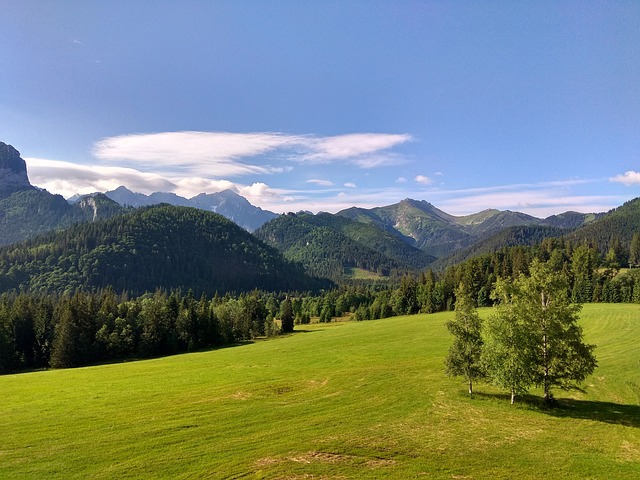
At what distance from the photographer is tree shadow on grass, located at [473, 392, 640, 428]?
35531 mm

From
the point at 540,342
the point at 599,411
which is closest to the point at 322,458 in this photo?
the point at 540,342

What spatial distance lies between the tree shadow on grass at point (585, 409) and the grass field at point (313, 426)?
0.65 feet

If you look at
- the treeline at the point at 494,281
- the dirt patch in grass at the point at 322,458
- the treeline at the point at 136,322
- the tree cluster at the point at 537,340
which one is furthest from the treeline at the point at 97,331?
the tree cluster at the point at 537,340

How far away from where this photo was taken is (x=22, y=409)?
3850cm

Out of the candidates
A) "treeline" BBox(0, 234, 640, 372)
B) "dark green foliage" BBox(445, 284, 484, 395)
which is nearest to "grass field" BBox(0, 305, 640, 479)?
"dark green foliage" BBox(445, 284, 484, 395)

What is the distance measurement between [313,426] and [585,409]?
28.4 metres

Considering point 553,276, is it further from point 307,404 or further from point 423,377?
point 307,404

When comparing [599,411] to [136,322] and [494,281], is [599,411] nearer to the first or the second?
[136,322]

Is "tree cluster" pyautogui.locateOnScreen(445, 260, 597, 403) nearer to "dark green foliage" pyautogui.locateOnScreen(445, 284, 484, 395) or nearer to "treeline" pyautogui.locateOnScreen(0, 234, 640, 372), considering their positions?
"dark green foliage" pyautogui.locateOnScreen(445, 284, 484, 395)

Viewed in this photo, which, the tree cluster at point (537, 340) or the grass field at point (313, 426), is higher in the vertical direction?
the tree cluster at point (537, 340)

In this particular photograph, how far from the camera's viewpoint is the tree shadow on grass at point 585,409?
1399 inches

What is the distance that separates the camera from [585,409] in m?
38.4

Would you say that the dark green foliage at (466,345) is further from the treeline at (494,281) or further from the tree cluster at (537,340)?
the treeline at (494,281)

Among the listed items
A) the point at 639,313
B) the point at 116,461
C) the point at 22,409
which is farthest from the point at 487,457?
the point at 639,313
